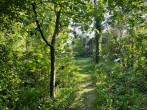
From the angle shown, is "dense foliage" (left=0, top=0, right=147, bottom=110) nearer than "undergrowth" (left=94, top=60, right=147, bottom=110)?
Yes

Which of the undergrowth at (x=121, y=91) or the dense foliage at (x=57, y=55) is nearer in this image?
the dense foliage at (x=57, y=55)

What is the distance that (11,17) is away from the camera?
4.64m

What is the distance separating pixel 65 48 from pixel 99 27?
9029 mm

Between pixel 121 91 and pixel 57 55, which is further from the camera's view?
pixel 57 55

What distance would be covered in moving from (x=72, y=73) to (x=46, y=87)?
3.05 meters

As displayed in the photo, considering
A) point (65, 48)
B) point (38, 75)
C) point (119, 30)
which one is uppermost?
point (119, 30)

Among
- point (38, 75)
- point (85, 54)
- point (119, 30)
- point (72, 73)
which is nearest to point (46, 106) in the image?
point (38, 75)

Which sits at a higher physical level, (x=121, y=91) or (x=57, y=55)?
(x=57, y=55)

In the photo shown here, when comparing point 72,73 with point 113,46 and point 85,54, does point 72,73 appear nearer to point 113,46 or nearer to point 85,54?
point 113,46

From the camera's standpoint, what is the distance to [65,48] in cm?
1332

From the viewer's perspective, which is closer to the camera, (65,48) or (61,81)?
(61,81)

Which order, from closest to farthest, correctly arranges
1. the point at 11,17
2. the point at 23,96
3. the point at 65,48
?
the point at 11,17 < the point at 23,96 < the point at 65,48

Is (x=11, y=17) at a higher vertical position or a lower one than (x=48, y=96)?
higher

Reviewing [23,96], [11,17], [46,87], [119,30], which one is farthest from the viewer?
[119,30]
